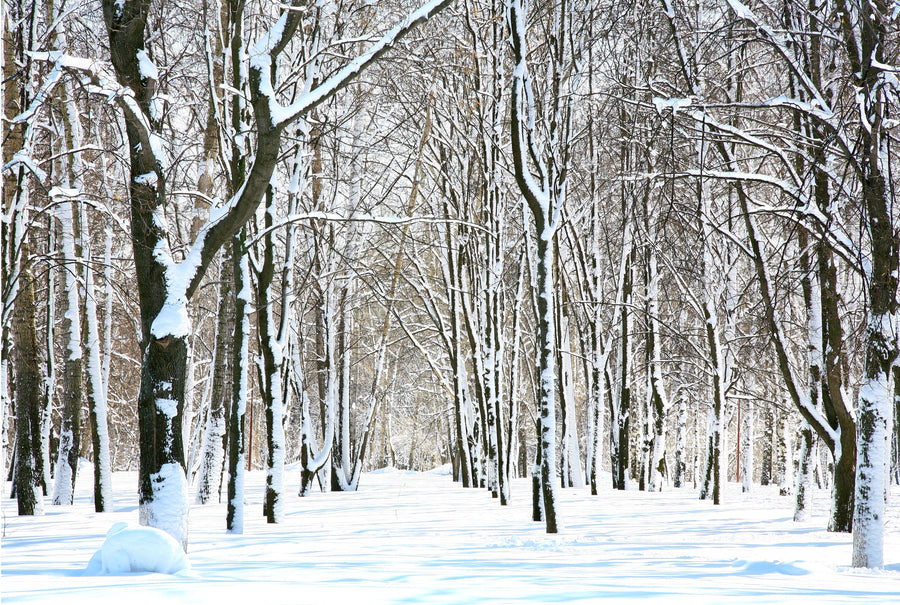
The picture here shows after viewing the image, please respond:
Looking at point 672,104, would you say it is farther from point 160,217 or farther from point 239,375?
point 239,375

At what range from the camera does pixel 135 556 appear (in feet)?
16.0

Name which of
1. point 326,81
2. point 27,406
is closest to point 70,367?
point 27,406

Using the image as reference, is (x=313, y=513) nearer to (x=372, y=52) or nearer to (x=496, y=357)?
(x=496, y=357)

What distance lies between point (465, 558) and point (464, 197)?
11.8 metres

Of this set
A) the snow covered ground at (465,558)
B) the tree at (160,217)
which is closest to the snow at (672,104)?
the tree at (160,217)

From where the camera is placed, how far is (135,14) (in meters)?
7.20

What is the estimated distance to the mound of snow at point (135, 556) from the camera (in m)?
4.84

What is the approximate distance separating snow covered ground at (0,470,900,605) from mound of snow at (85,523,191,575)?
5.1 inches

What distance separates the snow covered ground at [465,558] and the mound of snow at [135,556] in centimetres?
13

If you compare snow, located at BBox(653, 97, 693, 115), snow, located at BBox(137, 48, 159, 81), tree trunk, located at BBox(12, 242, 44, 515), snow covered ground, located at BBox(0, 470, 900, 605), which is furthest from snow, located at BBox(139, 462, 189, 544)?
tree trunk, located at BBox(12, 242, 44, 515)

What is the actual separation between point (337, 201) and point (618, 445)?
11.1 metres

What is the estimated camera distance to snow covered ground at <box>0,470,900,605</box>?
450 cm

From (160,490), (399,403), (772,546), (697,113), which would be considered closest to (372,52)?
(697,113)

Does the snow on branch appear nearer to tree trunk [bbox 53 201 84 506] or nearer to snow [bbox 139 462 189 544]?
snow [bbox 139 462 189 544]
